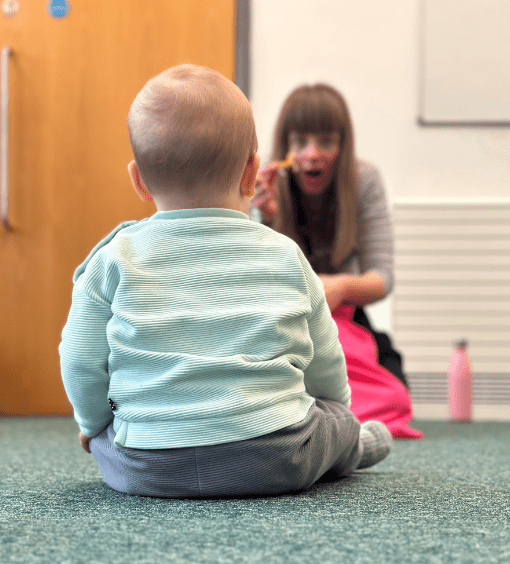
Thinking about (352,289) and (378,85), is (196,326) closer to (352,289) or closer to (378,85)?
(352,289)

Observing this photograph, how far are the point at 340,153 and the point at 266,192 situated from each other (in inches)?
7.3

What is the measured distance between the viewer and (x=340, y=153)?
1.50 metres

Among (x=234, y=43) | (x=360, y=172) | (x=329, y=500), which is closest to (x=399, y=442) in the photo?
(x=360, y=172)

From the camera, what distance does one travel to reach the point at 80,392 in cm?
72

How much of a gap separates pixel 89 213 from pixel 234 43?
2.03 feet

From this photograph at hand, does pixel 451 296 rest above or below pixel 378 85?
below

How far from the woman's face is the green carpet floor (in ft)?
2.28

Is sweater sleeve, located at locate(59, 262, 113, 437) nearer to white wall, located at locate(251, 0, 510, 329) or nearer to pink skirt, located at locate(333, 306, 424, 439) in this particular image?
pink skirt, located at locate(333, 306, 424, 439)

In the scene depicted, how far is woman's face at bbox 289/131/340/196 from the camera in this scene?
4.86 ft

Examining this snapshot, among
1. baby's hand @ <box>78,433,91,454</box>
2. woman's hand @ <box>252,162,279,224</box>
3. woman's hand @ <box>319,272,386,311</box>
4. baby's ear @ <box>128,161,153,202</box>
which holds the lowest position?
baby's hand @ <box>78,433,91,454</box>

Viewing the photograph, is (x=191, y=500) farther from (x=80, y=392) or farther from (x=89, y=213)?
(x=89, y=213)

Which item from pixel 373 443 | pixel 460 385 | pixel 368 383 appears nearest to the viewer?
pixel 373 443

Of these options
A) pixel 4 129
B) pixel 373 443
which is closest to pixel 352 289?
pixel 373 443

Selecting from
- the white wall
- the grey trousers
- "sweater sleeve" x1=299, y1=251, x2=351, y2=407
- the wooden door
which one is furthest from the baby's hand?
the white wall
